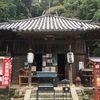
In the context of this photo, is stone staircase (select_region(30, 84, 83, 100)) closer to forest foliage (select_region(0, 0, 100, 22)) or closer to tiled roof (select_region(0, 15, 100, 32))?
tiled roof (select_region(0, 15, 100, 32))

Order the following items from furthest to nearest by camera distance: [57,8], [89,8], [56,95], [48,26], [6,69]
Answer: [57,8], [89,8], [48,26], [56,95], [6,69]

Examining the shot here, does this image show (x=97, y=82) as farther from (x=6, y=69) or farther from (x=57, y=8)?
(x=57, y=8)

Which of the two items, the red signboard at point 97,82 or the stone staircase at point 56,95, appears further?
the stone staircase at point 56,95

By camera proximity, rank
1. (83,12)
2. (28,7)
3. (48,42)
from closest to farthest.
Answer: (48,42) → (83,12) → (28,7)

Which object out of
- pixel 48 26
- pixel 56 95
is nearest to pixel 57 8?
pixel 48 26

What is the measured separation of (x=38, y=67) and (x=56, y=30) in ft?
17.8

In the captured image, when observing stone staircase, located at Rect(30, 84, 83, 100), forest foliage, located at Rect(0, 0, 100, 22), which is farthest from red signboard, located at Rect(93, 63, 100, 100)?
forest foliage, located at Rect(0, 0, 100, 22)

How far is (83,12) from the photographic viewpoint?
33.5 metres

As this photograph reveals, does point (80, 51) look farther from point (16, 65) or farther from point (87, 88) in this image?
point (16, 65)

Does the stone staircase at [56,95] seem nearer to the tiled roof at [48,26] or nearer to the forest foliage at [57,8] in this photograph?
the tiled roof at [48,26]

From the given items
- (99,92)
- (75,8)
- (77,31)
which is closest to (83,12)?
(75,8)

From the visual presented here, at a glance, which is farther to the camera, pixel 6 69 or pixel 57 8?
pixel 57 8

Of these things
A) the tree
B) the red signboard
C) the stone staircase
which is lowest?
the stone staircase

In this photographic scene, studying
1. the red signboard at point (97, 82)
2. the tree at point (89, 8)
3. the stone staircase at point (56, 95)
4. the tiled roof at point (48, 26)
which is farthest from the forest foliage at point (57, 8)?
the red signboard at point (97, 82)
